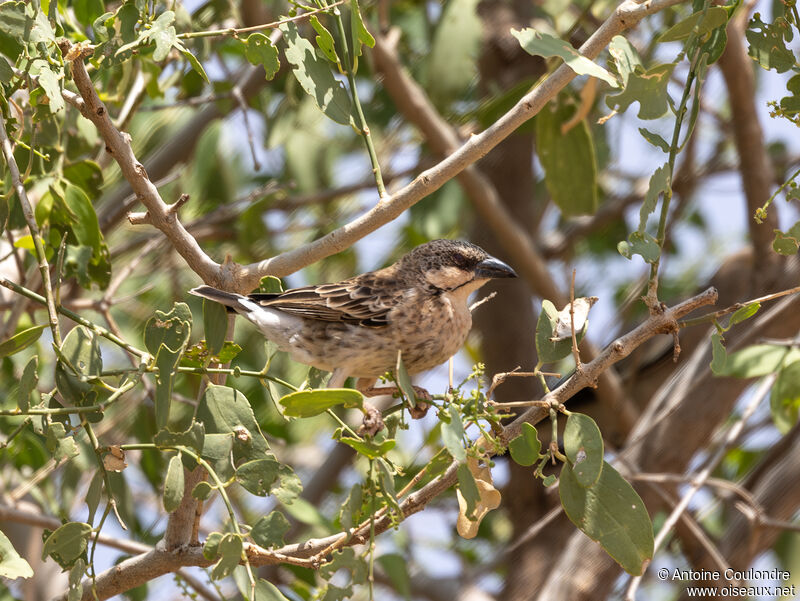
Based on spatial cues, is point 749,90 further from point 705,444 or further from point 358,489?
point 358,489

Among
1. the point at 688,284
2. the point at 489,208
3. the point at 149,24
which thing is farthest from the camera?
the point at 688,284

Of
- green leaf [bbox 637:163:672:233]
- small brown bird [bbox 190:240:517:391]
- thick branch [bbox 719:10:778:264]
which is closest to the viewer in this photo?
green leaf [bbox 637:163:672:233]

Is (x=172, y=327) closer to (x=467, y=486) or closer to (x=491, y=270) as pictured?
(x=467, y=486)

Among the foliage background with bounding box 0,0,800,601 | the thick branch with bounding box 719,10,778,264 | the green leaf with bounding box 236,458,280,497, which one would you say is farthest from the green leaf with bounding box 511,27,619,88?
the thick branch with bounding box 719,10,778,264

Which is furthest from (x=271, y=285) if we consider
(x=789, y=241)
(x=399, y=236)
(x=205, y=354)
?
(x=399, y=236)

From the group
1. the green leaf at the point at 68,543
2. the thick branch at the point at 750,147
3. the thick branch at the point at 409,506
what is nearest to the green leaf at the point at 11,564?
the green leaf at the point at 68,543

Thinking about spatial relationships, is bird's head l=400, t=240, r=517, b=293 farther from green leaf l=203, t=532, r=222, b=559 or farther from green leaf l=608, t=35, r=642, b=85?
green leaf l=203, t=532, r=222, b=559

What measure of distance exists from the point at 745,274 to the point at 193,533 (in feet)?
10.3

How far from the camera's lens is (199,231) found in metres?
4.61

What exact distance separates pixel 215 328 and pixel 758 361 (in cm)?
181

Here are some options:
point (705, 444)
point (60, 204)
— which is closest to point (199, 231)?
point (60, 204)

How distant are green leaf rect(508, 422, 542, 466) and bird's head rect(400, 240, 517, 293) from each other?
47.9 inches

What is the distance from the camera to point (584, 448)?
1867 mm

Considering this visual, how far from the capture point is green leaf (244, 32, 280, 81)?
2.16 metres
